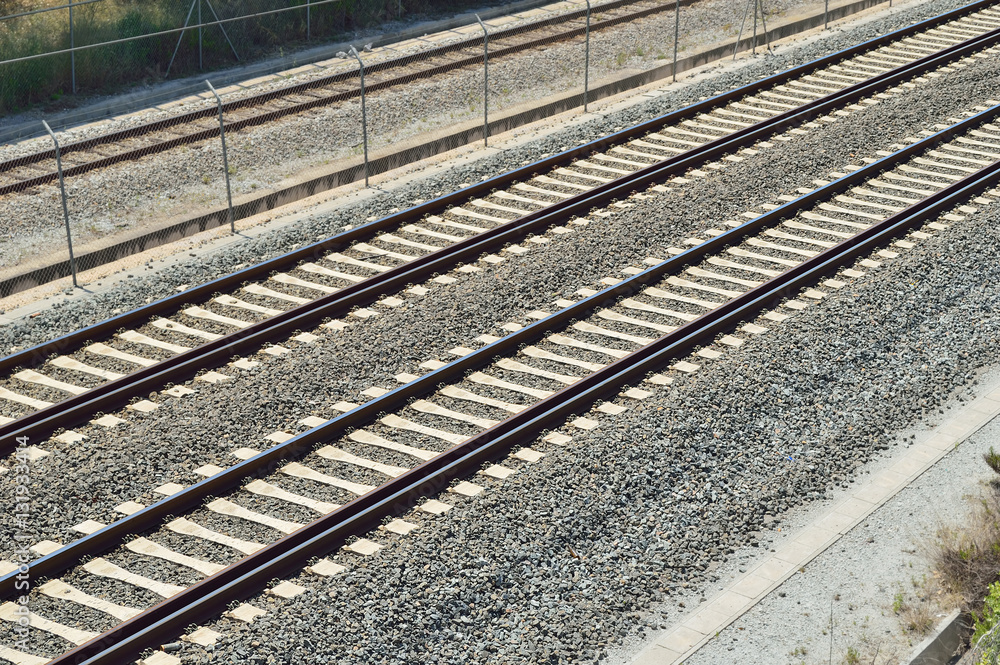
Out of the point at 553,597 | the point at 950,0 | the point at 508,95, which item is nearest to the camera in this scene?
the point at 553,597

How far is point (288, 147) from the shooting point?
806 inches

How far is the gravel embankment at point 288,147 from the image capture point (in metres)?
17.6

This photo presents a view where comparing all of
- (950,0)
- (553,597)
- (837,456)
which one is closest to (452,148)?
(837,456)

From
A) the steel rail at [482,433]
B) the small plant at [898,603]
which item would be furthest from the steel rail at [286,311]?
the small plant at [898,603]

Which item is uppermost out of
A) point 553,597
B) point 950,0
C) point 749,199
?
point 950,0

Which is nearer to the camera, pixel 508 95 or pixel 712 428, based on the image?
pixel 712 428

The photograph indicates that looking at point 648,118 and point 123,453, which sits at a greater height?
point 648,118

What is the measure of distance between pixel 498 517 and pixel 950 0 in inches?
993

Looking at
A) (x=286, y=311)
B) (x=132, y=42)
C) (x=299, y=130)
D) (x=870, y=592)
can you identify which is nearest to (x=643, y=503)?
(x=870, y=592)

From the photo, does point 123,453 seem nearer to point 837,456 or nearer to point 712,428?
point 712,428

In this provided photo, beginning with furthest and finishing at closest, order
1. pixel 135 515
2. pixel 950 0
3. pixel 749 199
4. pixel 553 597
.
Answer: pixel 950 0
pixel 749 199
pixel 135 515
pixel 553 597

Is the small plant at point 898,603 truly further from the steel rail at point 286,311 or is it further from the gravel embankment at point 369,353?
the steel rail at point 286,311

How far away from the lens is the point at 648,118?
2158 cm

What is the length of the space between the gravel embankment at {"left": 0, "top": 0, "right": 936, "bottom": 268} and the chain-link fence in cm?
4
